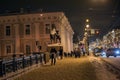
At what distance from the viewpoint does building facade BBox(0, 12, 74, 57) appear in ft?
204

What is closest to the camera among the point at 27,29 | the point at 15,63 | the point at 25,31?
the point at 15,63

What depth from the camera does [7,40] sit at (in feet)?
213

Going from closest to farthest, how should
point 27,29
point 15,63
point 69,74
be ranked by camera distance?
point 69,74 < point 15,63 < point 27,29

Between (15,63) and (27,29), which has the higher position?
(27,29)

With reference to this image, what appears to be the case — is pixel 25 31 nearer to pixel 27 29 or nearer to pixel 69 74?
pixel 27 29

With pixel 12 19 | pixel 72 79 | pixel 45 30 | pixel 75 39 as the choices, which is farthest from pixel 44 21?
pixel 75 39

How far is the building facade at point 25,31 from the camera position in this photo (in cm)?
6225

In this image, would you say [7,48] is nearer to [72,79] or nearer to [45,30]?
[45,30]

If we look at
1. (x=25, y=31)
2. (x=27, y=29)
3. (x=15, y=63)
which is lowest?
(x=15, y=63)

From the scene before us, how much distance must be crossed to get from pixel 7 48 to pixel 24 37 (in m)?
4.48

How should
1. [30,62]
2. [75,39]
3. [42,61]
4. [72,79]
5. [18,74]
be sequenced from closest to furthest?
[72,79]
[18,74]
[30,62]
[42,61]
[75,39]

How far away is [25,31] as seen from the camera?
64.2 metres

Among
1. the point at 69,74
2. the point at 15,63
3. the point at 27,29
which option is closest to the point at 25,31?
the point at 27,29

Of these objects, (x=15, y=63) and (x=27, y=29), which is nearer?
(x=15, y=63)
